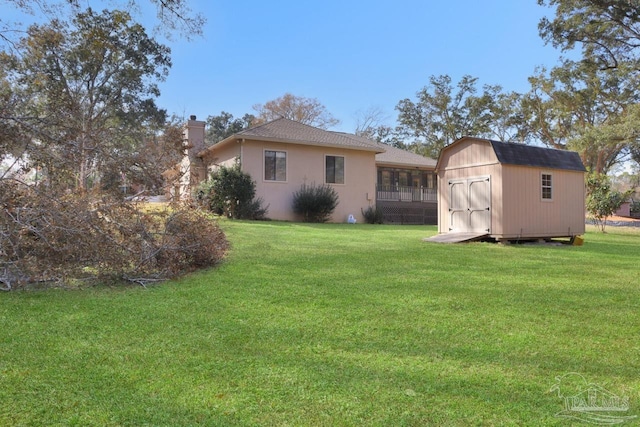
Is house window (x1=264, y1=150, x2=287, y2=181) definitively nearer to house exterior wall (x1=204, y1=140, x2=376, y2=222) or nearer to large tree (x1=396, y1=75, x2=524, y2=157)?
house exterior wall (x1=204, y1=140, x2=376, y2=222)

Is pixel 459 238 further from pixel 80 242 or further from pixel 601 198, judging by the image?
pixel 601 198

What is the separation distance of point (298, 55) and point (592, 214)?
18.6 meters

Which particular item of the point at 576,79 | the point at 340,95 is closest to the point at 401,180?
the point at 576,79

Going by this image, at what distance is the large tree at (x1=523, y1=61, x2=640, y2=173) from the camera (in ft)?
87.3

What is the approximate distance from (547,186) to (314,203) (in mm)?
9014

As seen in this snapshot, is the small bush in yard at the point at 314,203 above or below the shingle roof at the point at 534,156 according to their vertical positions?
below

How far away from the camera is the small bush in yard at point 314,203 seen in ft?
59.9

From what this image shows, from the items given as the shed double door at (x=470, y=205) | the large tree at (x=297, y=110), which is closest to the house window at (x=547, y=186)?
the shed double door at (x=470, y=205)

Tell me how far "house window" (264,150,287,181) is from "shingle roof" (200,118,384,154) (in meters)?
0.70

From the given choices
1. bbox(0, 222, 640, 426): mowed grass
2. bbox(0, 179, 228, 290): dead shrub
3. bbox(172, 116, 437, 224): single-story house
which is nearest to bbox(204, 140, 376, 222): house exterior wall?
bbox(172, 116, 437, 224): single-story house

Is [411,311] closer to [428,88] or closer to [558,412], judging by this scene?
[558,412]

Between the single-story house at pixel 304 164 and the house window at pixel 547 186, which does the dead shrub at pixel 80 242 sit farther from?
the house window at pixel 547 186

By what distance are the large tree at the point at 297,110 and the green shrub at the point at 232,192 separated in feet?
84.3

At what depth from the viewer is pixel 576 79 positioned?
29344mm
